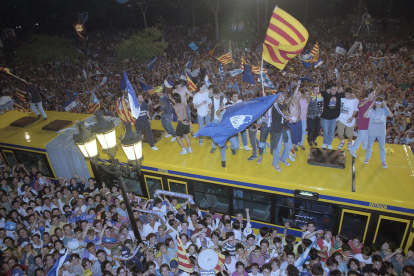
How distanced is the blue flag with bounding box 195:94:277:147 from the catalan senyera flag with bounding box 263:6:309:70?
2.90ft

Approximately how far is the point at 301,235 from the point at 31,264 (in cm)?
624

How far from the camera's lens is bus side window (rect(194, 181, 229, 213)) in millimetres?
6664

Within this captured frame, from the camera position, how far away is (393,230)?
17.6ft

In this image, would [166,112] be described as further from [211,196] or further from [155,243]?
[155,243]

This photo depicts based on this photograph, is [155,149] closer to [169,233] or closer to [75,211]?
[169,233]

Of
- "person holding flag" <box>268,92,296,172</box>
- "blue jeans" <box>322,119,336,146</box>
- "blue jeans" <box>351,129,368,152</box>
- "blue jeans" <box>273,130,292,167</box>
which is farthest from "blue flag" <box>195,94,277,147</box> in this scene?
"blue jeans" <box>351,129,368,152</box>

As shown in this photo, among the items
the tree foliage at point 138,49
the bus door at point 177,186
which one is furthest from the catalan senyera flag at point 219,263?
the tree foliage at point 138,49

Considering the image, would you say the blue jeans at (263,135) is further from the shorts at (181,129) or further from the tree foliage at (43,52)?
the tree foliage at (43,52)

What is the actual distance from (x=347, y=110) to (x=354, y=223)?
265 centimetres

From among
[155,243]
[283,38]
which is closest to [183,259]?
[155,243]

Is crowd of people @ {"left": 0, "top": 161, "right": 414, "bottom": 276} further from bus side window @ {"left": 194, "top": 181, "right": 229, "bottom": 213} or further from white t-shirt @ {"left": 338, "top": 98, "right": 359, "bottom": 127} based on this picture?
white t-shirt @ {"left": 338, "top": 98, "right": 359, "bottom": 127}

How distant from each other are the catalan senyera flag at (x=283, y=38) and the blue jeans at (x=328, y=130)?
6.57 ft

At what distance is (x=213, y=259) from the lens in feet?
18.3

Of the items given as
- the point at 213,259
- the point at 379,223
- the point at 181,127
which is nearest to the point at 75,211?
the point at 181,127
